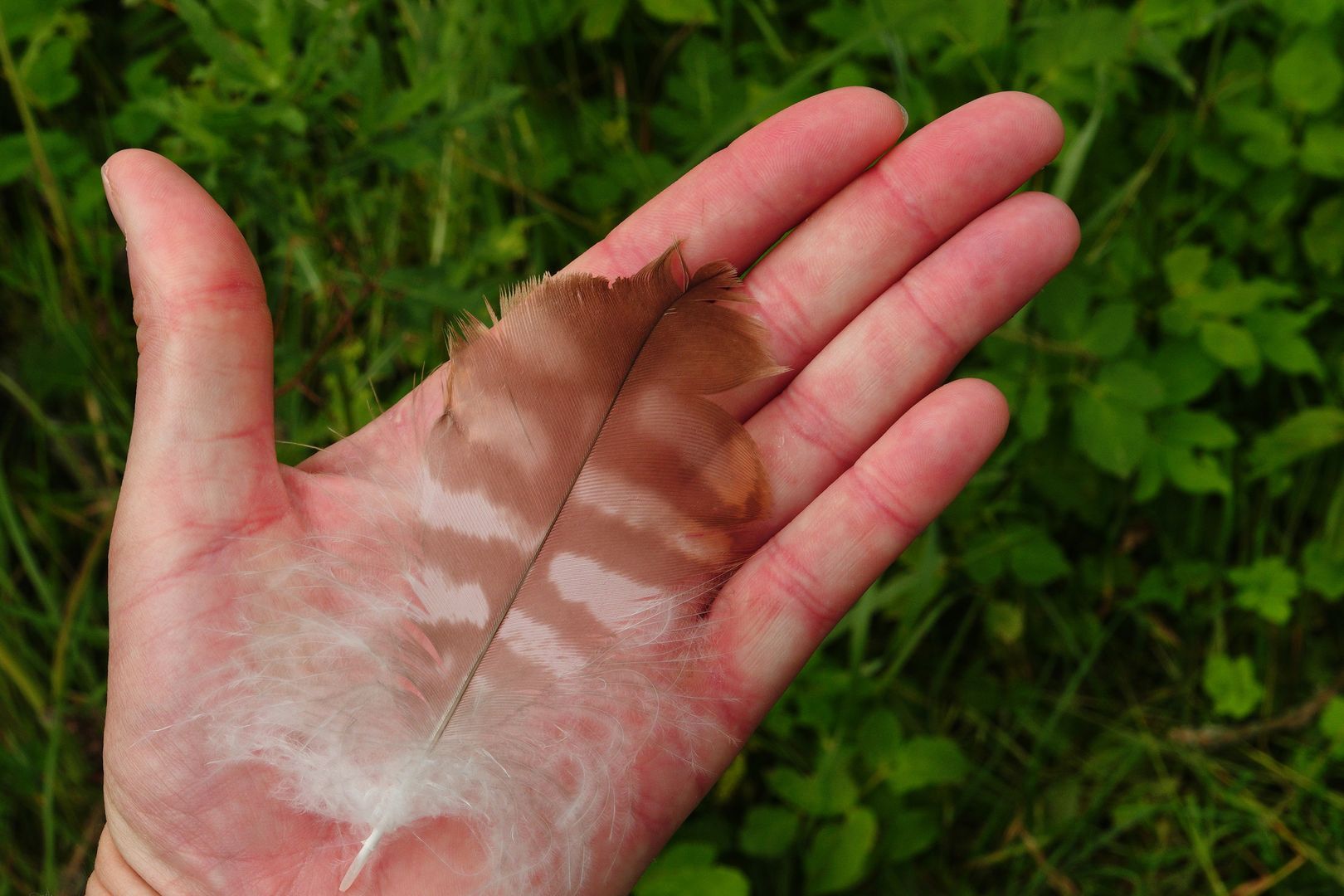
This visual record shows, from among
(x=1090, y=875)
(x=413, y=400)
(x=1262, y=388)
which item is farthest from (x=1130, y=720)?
(x=413, y=400)

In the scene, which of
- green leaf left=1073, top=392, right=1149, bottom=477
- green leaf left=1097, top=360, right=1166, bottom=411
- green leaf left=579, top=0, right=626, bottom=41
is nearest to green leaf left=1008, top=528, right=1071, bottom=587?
green leaf left=1073, top=392, right=1149, bottom=477

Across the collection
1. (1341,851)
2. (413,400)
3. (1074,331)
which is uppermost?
(413,400)

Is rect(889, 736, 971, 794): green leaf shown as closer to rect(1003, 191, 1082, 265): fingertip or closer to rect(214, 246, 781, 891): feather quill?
rect(214, 246, 781, 891): feather quill

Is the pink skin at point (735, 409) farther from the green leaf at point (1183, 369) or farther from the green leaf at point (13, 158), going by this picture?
the green leaf at point (13, 158)

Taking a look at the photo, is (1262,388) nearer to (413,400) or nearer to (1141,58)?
(1141,58)

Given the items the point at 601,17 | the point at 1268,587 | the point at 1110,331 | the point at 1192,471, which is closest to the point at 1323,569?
the point at 1268,587

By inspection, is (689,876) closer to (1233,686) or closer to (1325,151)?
(1233,686)

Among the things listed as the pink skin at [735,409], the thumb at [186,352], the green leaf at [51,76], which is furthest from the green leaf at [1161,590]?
the green leaf at [51,76]

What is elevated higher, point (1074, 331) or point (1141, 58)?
point (1141, 58)
